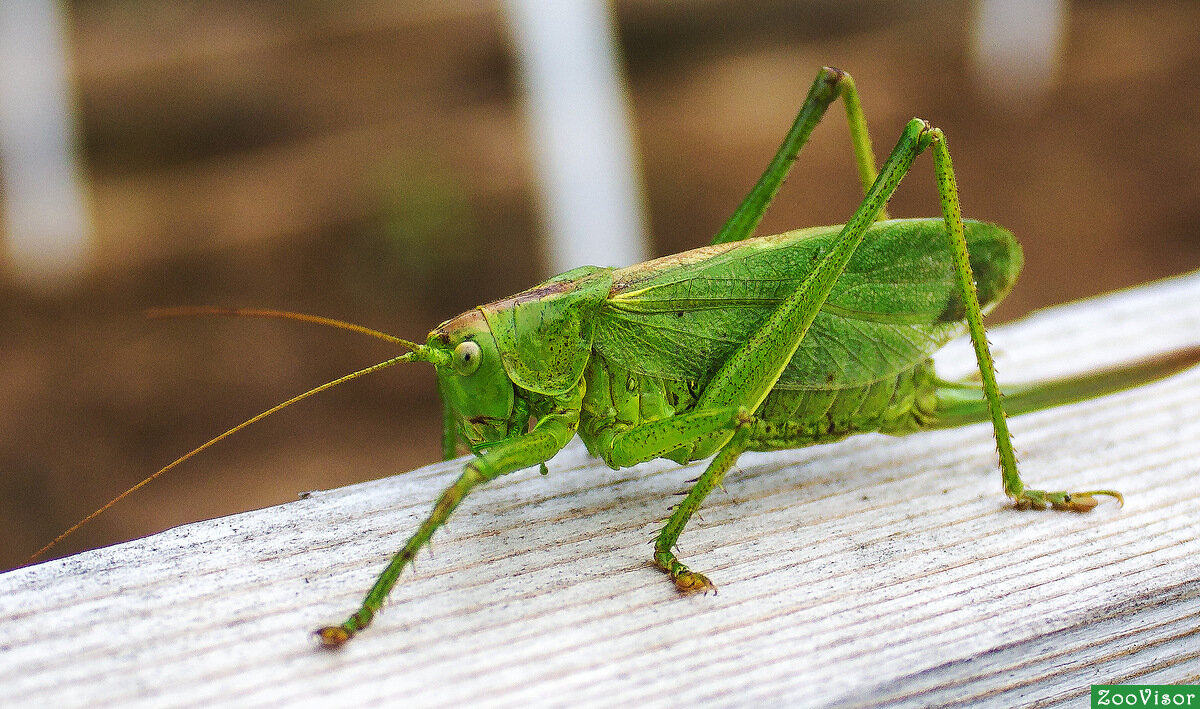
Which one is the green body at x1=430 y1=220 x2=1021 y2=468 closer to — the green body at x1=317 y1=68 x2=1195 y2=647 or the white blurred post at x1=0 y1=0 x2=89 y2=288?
the green body at x1=317 y1=68 x2=1195 y2=647

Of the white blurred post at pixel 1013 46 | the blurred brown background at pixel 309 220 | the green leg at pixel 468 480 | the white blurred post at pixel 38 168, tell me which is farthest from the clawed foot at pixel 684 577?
the white blurred post at pixel 1013 46

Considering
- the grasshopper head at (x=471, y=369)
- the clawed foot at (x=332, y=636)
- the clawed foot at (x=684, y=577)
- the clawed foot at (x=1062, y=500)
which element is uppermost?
the grasshopper head at (x=471, y=369)

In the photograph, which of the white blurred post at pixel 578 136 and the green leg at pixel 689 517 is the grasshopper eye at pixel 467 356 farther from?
the white blurred post at pixel 578 136

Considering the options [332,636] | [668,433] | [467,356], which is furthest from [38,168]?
[332,636]

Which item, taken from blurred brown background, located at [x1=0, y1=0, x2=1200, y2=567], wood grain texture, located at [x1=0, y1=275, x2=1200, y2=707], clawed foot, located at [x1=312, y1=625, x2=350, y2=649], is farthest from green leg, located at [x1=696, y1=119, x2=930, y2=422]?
blurred brown background, located at [x1=0, y1=0, x2=1200, y2=567]

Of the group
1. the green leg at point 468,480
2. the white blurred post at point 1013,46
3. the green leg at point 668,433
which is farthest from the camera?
the white blurred post at point 1013,46
